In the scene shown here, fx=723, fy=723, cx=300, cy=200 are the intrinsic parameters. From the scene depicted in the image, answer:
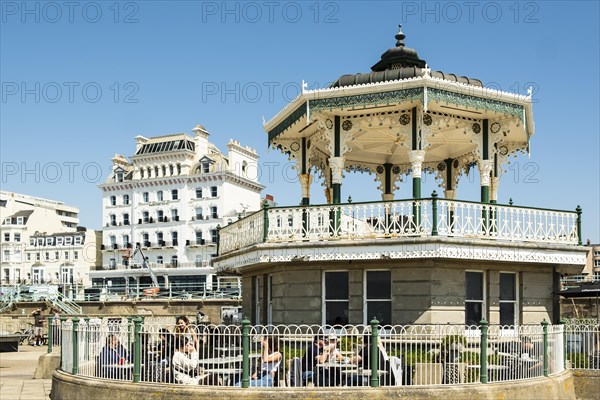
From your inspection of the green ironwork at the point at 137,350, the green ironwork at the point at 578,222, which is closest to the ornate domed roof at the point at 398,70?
the green ironwork at the point at 578,222

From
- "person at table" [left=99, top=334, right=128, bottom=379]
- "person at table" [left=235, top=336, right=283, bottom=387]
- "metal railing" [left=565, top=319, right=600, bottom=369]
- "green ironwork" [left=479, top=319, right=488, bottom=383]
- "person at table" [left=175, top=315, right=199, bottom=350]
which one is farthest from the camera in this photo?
"metal railing" [left=565, top=319, right=600, bottom=369]

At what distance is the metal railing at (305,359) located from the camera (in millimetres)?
14711

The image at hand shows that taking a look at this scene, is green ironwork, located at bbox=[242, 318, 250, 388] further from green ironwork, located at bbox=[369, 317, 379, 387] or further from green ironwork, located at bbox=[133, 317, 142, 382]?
green ironwork, located at bbox=[369, 317, 379, 387]

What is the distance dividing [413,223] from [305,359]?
5.98 m

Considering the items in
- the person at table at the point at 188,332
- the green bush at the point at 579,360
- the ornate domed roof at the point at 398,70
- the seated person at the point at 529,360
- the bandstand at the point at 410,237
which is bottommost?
the green bush at the point at 579,360

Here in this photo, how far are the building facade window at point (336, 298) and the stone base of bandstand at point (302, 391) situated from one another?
20.3 ft

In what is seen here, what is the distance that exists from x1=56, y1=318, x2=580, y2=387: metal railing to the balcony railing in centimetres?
381

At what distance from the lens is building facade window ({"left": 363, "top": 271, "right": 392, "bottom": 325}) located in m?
20.3

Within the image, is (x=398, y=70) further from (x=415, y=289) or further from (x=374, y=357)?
(x=374, y=357)

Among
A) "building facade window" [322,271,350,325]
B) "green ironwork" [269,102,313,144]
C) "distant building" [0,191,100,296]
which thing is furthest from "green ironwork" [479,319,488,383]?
"distant building" [0,191,100,296]

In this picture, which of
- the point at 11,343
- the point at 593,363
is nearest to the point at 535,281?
the point at 593,363

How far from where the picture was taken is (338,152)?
71.6ft

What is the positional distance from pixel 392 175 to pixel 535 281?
8.33 m

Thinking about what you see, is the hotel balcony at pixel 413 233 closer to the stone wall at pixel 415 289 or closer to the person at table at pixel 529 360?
the stone wall at pixel 415 289
